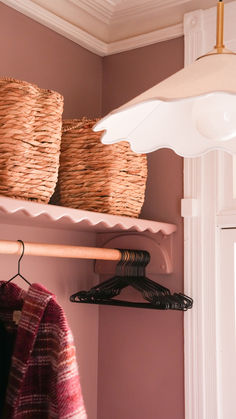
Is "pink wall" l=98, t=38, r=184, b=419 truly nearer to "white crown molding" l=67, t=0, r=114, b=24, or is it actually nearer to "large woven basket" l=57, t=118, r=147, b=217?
"white crown molding" l=67, t=0, r=114, b=24

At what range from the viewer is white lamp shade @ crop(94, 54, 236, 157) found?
719mm

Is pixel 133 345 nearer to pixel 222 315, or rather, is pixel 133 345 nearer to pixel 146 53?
pixel 222 315

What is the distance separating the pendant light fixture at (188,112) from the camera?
72cm

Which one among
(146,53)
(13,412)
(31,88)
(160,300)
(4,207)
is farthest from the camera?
(146,53)

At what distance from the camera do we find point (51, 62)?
192 cm

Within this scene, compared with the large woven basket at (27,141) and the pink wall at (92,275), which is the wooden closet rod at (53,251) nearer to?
the large woven basket at (27,141)

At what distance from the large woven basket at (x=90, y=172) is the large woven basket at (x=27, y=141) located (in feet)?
0.69

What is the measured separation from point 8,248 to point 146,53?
3.65 feet

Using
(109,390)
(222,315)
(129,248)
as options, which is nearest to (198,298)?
(222,315)

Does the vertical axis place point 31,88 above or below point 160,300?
above

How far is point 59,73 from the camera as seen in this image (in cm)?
195

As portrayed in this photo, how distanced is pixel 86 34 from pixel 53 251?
996mm

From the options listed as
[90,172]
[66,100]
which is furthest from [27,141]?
[66,100]

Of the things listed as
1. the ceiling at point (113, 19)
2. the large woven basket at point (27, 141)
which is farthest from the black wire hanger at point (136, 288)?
the ceiling at point (113, 19)
